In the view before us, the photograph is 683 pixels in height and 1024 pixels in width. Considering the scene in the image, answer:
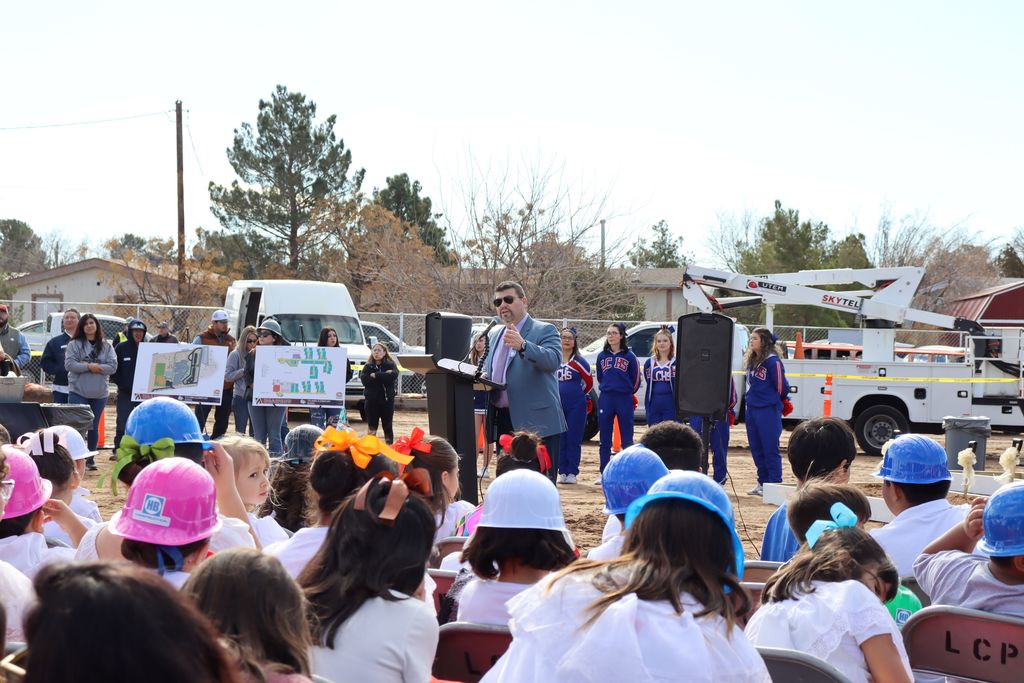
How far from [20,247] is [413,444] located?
77309 millimetres

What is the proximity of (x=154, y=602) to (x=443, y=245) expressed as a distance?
36.2 meters

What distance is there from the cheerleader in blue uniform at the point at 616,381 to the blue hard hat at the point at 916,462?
8593 millimetres

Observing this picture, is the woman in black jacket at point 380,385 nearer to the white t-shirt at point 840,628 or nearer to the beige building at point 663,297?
the white t-shirt at point 840,628

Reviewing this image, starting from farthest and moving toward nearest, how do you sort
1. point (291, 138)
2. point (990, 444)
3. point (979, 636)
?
point (291, 138), point (990, 444), point (979, 636)

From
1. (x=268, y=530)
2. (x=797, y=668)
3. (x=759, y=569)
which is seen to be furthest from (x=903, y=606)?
(x=268, y=530)

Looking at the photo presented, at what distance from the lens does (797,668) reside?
280 cm

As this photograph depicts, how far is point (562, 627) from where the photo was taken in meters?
2.47

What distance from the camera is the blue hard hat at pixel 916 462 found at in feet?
14.5

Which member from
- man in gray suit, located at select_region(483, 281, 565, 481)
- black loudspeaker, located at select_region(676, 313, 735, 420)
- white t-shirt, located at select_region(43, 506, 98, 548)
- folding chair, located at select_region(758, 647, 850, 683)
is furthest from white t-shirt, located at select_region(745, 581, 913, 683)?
black loudspeaker, located at select_region(676, 313, 735, 420)

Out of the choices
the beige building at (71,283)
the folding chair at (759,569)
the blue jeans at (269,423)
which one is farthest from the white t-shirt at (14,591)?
the beige building at (71,283)

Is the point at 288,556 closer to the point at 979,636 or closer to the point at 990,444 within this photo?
the point at 979,636

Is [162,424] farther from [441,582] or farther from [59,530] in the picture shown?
[441,582]

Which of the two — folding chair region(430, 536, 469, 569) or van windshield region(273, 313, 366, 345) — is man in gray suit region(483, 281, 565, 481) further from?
van windshield region(273, 313, 366, 345)

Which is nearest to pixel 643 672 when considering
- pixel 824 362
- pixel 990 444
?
pixel 824 362
